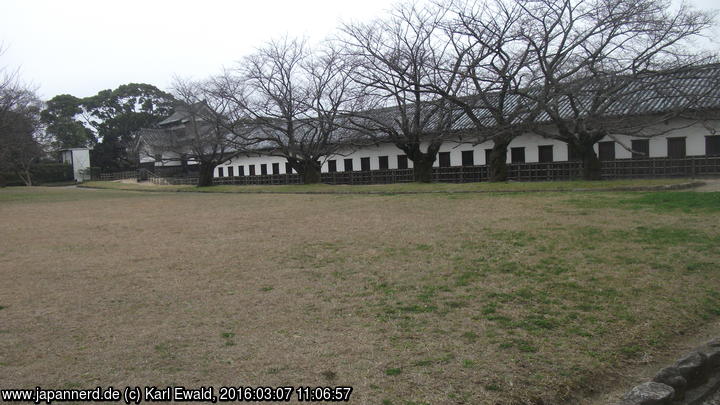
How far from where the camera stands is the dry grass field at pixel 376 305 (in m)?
3.57

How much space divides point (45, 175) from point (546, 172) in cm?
4345

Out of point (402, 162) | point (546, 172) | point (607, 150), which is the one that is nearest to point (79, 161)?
point (402, 162)

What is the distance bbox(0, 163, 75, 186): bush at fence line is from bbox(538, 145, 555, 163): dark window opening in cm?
4174

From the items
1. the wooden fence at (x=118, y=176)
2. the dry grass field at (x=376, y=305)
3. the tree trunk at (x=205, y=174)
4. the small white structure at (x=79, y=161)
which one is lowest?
the dry grass field at (x=376, y=305)

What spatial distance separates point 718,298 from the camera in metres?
5.11

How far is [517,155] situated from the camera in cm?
2664

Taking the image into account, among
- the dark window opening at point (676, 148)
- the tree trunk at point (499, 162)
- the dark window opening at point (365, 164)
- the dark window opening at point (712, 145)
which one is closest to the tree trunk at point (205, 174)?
the dark window opening at point (365, 164)

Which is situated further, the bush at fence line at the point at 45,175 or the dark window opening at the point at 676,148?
the bush at fence line at the point at 45,175

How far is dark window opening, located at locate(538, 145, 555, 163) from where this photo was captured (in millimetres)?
25469

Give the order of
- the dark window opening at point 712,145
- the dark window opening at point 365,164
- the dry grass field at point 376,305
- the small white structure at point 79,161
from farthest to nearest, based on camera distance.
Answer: the small white structure at point 79,161 → the dark window opening at point 365,164 → the dark window opening at point 712,145 → the dry grass field at point 376,305

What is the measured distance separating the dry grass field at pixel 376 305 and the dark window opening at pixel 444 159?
19.0 m

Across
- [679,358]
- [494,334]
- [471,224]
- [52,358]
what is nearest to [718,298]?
[679,358]

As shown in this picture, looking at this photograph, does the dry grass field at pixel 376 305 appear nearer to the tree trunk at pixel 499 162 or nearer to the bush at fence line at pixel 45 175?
the tree trunk at pixel 499 162

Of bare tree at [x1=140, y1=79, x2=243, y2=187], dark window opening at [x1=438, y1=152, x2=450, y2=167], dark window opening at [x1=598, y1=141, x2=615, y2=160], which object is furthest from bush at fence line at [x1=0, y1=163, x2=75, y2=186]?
dark window opening at [x1=598, y1=141, x2=615, y2=160]
